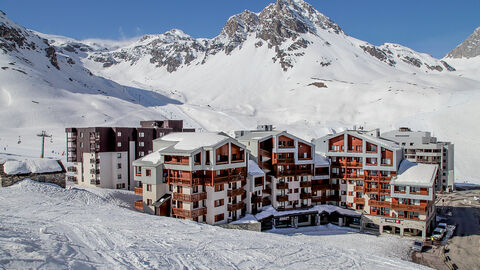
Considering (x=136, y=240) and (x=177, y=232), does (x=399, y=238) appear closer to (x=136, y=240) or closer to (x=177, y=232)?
(x=177, y=232)

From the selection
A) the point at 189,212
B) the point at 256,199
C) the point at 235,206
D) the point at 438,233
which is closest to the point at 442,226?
the point at 438,233

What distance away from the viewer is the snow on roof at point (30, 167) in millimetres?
41312

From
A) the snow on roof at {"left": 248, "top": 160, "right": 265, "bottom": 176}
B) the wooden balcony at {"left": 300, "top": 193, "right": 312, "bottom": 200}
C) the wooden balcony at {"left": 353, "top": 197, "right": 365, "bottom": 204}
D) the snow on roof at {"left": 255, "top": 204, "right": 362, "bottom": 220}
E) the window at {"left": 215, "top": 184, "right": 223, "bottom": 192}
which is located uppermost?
the snow on roof at {"left": 248, "top": 160, "right": 265, "bottom": 176}

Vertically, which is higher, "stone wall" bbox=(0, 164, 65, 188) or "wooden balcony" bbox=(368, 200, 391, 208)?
"stone wall" bbox=(0, 164, 65, 188)

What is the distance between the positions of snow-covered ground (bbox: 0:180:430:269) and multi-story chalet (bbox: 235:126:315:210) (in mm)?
18534

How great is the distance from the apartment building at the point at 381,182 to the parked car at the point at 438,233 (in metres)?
1.11

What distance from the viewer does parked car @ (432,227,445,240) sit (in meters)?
42.1

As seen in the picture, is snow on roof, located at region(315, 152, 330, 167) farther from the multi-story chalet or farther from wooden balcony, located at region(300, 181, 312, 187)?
wooden balcony, located at region(300, 181, 312, 187)

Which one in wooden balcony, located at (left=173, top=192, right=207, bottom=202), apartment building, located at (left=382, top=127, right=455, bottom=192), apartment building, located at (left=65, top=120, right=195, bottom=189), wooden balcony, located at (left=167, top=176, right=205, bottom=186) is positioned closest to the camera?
wooden balcony, located at (left=173, top=192, right=207, bottom=202)

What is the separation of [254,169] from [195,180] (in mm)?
9476

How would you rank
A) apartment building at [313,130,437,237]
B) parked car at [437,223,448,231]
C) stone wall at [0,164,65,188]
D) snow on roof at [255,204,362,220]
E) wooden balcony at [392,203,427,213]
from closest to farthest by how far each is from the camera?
1. stone wall at [0,164,65,188]
2. wooden balcony at [392,203,427,213]
3. apartment building at [313,130,437,237]
4. snow on roof at [255,204,362,220]
5. parked car at [437,223,448,231]

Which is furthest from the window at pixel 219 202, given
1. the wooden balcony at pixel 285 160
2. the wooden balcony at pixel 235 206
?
the wooden balcony at pixel 285 160

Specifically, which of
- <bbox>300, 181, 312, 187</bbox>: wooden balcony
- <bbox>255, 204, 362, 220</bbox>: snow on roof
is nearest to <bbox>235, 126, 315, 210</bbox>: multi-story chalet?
<bbox>300, 181, 312, 187</bbox>: wooden balcony

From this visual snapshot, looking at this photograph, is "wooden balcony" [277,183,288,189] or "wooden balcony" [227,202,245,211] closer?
"wooden balcony" [227,202,245,211]
